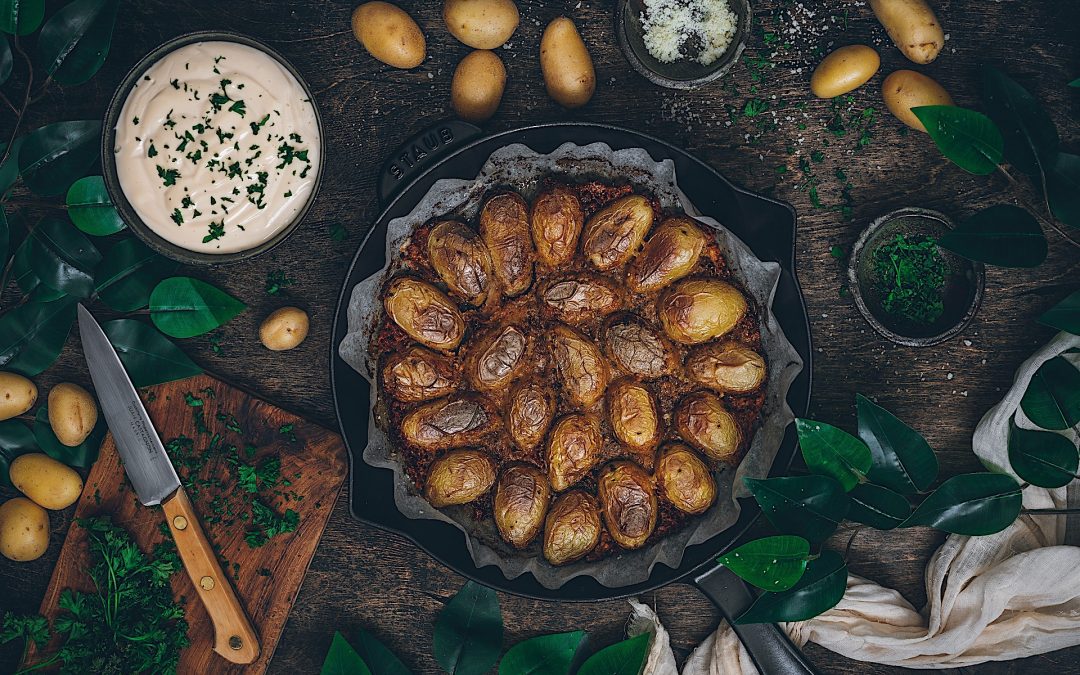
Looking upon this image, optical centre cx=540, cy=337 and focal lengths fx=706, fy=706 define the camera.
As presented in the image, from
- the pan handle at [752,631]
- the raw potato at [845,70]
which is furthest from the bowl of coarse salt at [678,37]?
the pan handle at [752,631]

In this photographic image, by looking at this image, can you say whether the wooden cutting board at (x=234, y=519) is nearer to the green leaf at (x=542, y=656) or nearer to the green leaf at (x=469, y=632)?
the green leaf at (x=469, y=632)

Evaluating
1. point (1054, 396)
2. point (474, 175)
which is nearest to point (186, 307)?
point (474, 175)

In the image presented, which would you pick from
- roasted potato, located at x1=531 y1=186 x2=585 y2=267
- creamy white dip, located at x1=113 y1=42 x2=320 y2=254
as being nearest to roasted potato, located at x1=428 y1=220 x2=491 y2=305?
roasted potato, located at x1=531 y1=186 x2=585 y2=267

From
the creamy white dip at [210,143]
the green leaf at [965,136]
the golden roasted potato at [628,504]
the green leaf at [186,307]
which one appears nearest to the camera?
the creamy white dip at [210,143]

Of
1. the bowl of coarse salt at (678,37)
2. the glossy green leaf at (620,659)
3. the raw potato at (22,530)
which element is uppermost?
the bowl of coarse salt at (678,37)

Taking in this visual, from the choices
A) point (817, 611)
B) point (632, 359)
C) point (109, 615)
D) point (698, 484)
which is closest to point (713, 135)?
point (632, 359)

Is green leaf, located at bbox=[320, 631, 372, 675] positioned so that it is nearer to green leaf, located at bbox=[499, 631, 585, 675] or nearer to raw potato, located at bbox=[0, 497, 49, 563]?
green leaf, located at bbox=[499, 631, 585, 675]
